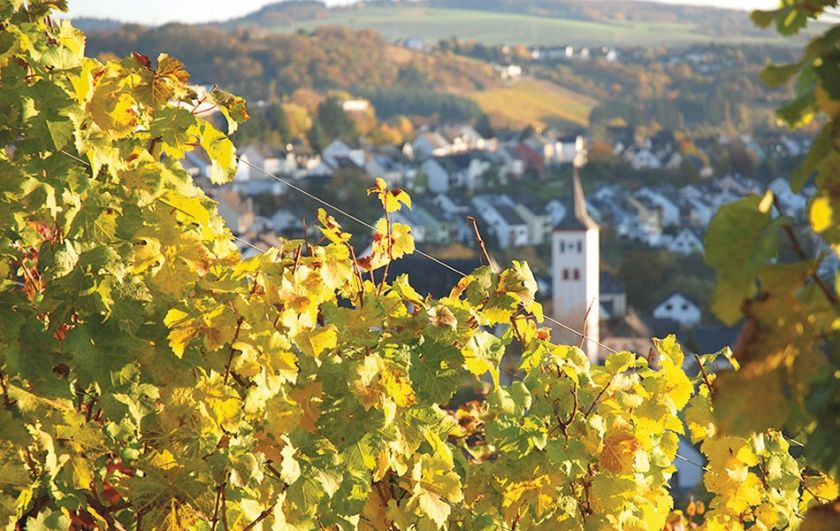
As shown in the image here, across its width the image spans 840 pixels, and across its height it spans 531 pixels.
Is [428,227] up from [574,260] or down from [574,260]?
down

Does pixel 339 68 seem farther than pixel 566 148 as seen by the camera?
Yes

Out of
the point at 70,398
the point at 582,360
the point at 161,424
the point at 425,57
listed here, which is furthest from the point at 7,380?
the point at 425,57

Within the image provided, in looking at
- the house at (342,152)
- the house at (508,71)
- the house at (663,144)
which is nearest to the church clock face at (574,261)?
the house at (342,152)

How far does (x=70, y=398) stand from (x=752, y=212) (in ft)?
5.34

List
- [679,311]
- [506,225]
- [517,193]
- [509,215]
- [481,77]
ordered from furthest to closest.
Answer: [481,77], [517,193], [509,215], [506,225], [679,311]

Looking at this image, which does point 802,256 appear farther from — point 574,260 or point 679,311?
point 574,260

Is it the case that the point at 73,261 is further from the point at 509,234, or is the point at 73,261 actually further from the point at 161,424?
the point at 509,234

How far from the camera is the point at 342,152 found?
81875 mm

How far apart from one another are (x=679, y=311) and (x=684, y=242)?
440 inches

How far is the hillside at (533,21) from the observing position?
414ft

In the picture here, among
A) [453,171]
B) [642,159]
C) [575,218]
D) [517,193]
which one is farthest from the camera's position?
[642,159]

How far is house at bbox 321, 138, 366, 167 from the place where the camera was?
262 ft

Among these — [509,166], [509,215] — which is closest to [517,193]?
[509,166]

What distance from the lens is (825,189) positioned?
1.17 metres
